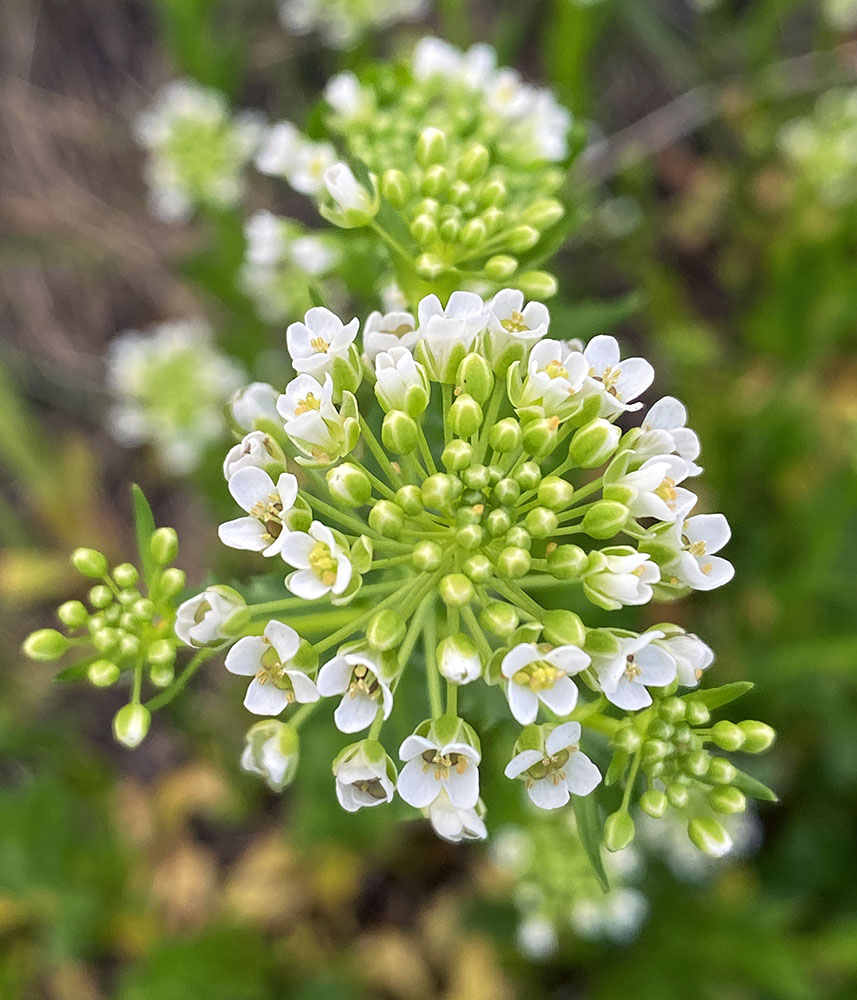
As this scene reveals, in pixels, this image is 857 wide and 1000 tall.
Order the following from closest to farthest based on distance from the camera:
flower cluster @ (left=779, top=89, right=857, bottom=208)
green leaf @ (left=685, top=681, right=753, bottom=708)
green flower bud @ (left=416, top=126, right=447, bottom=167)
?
green leaf @ (left=685, top=681, right=753, bottom=708) → green flower bud @ (left=416, top=126, right=447, bottom=167) → flower cluster @ (left=779, top=89, right=857, bottom=208)

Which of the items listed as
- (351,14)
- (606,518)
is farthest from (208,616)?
(351,14)

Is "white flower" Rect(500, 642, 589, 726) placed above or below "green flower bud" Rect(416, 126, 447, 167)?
below

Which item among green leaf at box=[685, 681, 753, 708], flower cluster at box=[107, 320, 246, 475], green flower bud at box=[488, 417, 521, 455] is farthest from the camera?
flower cluster at box=[107, 320, 246, 475]

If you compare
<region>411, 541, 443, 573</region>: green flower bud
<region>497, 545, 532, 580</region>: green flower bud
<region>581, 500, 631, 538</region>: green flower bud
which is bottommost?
<region>411, 541, 443, 573</region>: green flower bud

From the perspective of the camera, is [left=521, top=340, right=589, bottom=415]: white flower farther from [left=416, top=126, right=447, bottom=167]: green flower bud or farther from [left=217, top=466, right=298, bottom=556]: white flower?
[left=416, top=126, right=447, bottom=167]: green flower bud

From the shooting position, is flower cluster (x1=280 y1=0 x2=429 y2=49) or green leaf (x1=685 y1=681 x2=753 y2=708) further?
flower cluster (x1=280 y1=0 x2=429 y2=49)

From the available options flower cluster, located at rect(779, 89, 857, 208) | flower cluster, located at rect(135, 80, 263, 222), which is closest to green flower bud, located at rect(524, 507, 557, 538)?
flower cluster, located at rect(135, 80, 263, 222)
